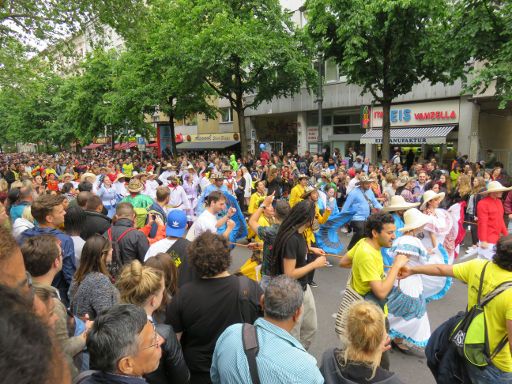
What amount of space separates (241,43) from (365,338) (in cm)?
1810

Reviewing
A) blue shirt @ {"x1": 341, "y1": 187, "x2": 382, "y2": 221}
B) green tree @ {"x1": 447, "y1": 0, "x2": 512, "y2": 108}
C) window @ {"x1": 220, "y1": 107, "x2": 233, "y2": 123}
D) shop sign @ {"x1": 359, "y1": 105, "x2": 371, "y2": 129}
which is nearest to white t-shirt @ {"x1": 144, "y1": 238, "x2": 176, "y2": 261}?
blue shirt @ {"x1": 341, "y1": 187, "x2": 382, "y2": 221}

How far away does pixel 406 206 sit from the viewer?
6039 millimetres

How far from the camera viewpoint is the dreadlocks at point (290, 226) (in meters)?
3.83

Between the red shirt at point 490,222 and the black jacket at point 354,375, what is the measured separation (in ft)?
18.0

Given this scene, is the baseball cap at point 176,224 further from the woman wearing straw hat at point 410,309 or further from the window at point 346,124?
the window at point 346,124

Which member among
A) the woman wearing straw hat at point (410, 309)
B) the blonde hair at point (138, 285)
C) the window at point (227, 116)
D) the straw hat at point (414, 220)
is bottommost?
the woman wearing straw hat at point (410, 309)

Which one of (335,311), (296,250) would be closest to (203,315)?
(296,250)

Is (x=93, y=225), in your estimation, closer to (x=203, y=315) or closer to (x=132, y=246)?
(x=132, y=246)

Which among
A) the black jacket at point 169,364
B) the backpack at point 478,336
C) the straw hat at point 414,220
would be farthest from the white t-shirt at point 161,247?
the backpack at point 478,336

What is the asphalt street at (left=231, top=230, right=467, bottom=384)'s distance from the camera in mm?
4309

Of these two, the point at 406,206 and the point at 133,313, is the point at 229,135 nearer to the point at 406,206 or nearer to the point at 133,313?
the point at 406,206

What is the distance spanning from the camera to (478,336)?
8.74 feet

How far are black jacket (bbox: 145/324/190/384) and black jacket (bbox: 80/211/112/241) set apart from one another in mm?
3060

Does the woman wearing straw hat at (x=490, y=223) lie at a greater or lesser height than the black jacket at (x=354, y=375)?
lesser
